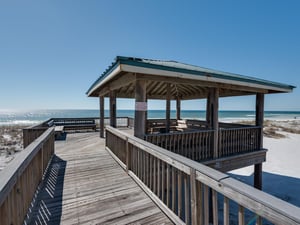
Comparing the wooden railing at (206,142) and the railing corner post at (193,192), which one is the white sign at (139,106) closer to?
the wooden railing at (206,142)

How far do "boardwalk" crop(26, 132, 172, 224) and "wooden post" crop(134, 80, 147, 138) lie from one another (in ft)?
3.75

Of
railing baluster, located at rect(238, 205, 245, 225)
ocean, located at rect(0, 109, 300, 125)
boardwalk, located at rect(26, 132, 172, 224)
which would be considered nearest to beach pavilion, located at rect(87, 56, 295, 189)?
boardwalk, located at rect(26, 132, 172, 224)

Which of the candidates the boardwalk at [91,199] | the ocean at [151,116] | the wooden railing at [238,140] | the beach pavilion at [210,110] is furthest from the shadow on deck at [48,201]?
the ocean at [151,116]

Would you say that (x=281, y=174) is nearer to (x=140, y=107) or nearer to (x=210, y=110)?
(x=210, y=110)

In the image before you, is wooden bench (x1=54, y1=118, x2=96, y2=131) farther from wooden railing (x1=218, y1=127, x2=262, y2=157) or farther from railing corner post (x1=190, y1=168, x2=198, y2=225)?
railing corner post (x1=190, y1=168, x2=198, y2=225)

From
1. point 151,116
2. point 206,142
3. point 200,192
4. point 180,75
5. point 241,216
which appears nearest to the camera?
point 241,216

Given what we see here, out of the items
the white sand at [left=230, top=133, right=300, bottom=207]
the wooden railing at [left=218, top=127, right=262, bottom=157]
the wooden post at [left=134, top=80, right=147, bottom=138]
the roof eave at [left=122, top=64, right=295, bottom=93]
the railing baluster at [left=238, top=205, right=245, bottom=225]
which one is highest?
the roof eave at [left=122, top=64, right=295, bottom=93]

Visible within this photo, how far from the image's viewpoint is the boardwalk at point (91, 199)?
2.15 m

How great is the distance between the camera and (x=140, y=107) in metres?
3.56

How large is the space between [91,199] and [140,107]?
2.04 metres

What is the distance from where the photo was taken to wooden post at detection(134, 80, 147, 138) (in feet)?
11.7

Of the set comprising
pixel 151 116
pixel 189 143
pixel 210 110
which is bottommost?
pixel 151 116

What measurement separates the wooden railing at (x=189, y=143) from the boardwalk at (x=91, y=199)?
4.31ft

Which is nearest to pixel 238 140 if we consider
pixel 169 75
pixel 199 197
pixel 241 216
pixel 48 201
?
pixel 169 75
